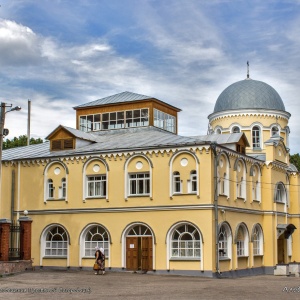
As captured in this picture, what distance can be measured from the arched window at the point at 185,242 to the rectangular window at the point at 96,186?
5593 millimetres

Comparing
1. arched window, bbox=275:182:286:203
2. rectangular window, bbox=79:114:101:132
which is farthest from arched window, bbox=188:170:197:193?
rectangular window, bbox=79:114:101:132

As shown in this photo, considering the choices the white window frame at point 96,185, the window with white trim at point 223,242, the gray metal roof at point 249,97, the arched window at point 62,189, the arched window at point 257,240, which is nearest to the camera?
the window with white trim at point 223,242

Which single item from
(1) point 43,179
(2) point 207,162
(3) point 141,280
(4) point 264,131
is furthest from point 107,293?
(4) point 264,131

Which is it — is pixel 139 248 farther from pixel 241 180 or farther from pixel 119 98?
pixel 119 98

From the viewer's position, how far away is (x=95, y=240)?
3906 centimetres

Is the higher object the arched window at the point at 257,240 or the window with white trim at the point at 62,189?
the window with white trim at the point at 62,189

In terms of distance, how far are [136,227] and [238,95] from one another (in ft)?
59.5

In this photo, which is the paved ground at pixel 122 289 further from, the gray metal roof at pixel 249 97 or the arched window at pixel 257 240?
the gray metal roof at pixel 249 97

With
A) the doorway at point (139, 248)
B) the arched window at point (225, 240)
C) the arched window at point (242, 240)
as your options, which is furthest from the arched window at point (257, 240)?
the doorway at point (139, 248)

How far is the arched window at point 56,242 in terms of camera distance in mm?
39938

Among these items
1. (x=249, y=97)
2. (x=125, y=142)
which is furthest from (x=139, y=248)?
(x=249, y=97)

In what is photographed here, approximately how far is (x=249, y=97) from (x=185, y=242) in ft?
60.9

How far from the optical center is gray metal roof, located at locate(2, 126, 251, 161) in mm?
37969

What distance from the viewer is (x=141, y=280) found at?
3120 centimetres
